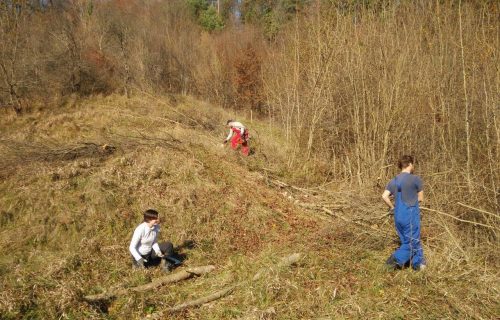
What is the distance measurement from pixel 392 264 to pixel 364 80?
4.51 m

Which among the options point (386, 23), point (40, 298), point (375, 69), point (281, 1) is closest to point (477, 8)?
point (386, 23)

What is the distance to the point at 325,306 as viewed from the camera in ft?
14.2

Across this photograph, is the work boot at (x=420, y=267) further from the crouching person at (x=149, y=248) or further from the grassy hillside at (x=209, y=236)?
the crouching person at (x=149, y=248)

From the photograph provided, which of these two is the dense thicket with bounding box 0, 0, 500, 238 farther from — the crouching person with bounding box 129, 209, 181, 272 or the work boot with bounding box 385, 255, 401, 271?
the crouching person with bounding box 129, 209, 181, 272

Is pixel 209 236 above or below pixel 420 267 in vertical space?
below

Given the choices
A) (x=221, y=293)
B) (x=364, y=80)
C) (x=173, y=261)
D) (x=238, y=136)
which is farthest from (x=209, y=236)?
(x=364, y=80)

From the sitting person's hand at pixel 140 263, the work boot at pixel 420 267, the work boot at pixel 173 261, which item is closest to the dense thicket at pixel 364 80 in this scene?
the work boot at pixel 420 267

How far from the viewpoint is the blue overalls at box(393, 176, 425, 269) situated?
479 centimetres

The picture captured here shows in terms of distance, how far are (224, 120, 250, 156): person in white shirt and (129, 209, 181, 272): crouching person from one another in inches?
210

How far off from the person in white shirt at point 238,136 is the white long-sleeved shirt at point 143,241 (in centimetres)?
542

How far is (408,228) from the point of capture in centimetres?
482

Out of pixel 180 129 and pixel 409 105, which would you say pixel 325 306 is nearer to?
pixel 409 105

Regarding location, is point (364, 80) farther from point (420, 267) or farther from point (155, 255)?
point (155, 255)

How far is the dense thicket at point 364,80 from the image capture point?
6328 mm
